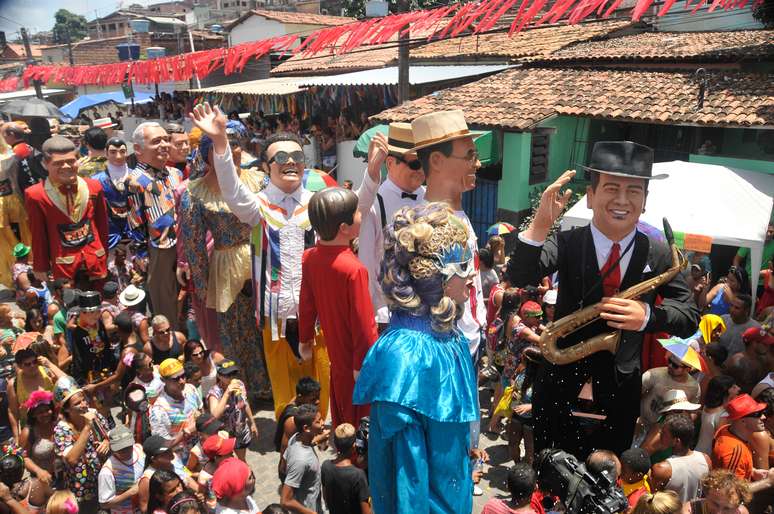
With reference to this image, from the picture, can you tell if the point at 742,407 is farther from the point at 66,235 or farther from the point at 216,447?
the point at 66,235

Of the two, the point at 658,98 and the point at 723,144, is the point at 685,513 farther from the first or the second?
the point at 723,144

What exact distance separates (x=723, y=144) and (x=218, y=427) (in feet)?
33.3

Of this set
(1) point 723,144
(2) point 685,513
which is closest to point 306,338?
(2) point 685,513

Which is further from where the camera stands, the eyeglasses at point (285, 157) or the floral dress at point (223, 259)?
the floral dress at point (223, 259)

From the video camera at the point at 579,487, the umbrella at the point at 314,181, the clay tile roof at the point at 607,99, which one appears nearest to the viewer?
the video camera at the point at 579,487

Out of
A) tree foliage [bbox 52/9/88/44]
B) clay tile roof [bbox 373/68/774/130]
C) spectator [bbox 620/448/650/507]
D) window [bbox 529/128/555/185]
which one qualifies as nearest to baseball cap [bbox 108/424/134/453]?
spectator [bbox 620/448/650/507]

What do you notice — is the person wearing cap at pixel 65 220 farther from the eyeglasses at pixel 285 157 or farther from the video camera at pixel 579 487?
the video camera at pixel 579 487

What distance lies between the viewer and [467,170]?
3375mm

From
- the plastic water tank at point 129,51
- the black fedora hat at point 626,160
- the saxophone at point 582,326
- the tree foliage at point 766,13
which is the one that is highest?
the tree foliage at point 766,13

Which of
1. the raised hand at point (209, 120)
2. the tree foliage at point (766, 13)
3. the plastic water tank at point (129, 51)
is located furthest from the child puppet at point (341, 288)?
the plastic water tank at point (129, 51)

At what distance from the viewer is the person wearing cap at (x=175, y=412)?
12.4 ft

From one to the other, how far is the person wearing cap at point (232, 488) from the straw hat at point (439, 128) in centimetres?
209

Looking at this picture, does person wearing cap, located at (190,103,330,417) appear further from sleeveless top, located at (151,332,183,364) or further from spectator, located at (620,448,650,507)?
spectator, located at (620,448,650,507)

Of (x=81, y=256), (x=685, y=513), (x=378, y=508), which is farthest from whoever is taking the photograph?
(x=81, y=256)
